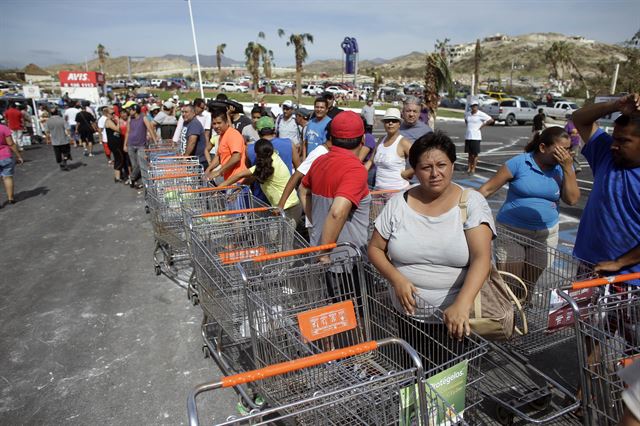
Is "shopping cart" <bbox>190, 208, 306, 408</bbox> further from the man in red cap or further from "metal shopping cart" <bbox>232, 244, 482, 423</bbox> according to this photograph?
the man in red cap

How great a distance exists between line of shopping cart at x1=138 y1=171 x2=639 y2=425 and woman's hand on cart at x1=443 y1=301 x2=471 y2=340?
0.32 feet

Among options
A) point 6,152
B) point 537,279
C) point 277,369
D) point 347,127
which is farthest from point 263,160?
point 6,152

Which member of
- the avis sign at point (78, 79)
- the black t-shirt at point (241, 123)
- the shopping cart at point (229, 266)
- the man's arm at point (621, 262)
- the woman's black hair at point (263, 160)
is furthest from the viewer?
the avis sign at point (78, 79)

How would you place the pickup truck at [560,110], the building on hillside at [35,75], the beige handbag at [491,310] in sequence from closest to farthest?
1. the beige handbag at [491,310]
2. the pickup truck at [560,110]
3. the building on hillside at [35,75]

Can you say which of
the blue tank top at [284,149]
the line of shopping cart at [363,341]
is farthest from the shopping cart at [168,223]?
the line of shopping cart at [363,341]

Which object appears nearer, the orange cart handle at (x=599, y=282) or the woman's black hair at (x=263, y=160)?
the orange cart handle at (x=599, y=282)

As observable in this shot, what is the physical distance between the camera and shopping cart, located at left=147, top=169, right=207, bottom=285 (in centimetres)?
527

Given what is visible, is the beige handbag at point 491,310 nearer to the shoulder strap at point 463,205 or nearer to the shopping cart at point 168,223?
the shoulder strap at point 463,205

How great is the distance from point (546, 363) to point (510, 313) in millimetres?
1787

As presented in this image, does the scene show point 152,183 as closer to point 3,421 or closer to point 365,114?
point 3,421

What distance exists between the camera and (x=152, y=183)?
572 centimetres

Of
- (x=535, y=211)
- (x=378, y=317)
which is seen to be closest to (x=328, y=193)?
(x=378, y=317)

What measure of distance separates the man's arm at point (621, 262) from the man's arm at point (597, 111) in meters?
0.84

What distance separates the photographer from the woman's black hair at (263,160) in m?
4.41
